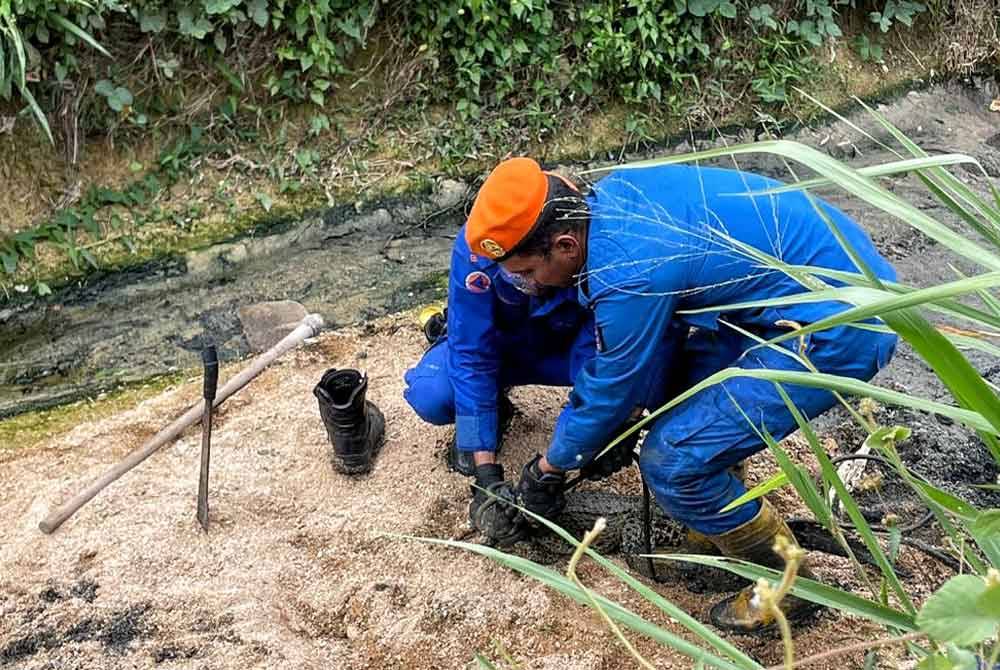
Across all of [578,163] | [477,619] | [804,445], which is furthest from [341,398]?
[578,163]

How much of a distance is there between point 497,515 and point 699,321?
84 centimetres

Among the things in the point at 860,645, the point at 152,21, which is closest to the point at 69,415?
the point at 152,21

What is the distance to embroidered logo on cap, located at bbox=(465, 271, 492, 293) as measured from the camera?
271 cm

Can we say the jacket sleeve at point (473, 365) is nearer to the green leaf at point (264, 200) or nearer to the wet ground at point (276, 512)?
the wet ground at point (276, 512)

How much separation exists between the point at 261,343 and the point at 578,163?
81.0 inches

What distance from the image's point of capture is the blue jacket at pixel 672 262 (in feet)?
7.33

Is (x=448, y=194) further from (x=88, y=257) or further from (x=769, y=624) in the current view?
(x=769, y=624)

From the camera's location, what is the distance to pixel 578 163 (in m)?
5.16

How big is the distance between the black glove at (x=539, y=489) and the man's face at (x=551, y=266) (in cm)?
56

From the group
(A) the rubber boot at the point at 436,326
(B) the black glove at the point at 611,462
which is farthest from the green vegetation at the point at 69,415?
(B) the black glove at the point at 611,462

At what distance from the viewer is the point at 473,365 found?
289 centimetres

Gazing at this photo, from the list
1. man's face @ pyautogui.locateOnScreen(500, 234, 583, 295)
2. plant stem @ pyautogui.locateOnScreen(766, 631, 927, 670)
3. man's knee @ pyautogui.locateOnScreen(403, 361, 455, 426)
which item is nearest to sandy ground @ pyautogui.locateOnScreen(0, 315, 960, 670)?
man's knee @ pyautogui.locateOnScreen(403, 361, 455, 426)

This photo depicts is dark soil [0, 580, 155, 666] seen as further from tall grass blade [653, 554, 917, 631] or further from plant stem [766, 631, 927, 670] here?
plant stem [766, 631, 927, 670]

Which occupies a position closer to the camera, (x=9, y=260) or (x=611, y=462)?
(x=611, y=462)
